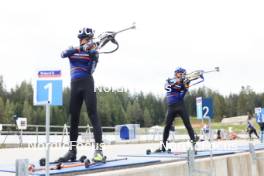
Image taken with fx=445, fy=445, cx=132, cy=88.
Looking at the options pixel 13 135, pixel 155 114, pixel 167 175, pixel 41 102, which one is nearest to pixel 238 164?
pixel 167 175

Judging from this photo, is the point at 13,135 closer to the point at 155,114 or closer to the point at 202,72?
the point at 202,72

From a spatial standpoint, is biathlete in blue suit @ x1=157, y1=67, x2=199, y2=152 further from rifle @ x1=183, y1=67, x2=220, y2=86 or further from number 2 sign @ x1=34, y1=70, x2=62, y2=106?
number 2 sign @ x1=34, y1=70, x2=62, y2=106

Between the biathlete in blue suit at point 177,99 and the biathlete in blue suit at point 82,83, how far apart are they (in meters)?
4.50

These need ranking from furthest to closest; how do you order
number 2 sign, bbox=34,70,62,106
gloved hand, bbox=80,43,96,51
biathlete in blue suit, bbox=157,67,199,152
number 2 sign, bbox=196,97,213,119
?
biathlete in blue suit, bbox=157,67,199,152 → number 2 sign, bbox=196,97,213,119 → gloved hand, bbox=80,43,96,51 → number 2 sign, bbox=34,70,62,106

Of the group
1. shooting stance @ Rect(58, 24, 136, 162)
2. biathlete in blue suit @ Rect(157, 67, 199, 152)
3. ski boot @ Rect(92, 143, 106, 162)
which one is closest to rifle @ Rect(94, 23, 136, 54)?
shooting stance @ Rect(58, 24, 136, 162)

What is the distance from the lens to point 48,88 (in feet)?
18.3

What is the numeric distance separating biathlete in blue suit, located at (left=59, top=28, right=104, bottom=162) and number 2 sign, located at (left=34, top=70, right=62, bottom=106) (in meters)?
2.43

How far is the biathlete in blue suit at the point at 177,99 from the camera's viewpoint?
40.9 ft

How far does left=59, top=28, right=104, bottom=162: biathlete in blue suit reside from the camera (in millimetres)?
8133

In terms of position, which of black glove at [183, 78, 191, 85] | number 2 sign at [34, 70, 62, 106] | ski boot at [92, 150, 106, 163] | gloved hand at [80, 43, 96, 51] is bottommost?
ski boot at [92, 150, 106, 163]

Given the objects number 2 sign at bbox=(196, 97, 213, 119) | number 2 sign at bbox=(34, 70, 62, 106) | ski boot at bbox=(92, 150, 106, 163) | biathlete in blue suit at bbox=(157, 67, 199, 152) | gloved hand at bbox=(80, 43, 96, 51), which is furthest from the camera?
biathlete in blue suit at bbox=(157, 67, 199, 152)

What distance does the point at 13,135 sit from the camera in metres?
24.9

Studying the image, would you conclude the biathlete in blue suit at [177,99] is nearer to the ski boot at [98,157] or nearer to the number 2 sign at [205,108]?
the number 2 sign at [205,108]

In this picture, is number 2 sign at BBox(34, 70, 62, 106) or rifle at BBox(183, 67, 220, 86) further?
rifle at BBox(183, 67, 220, 86)
